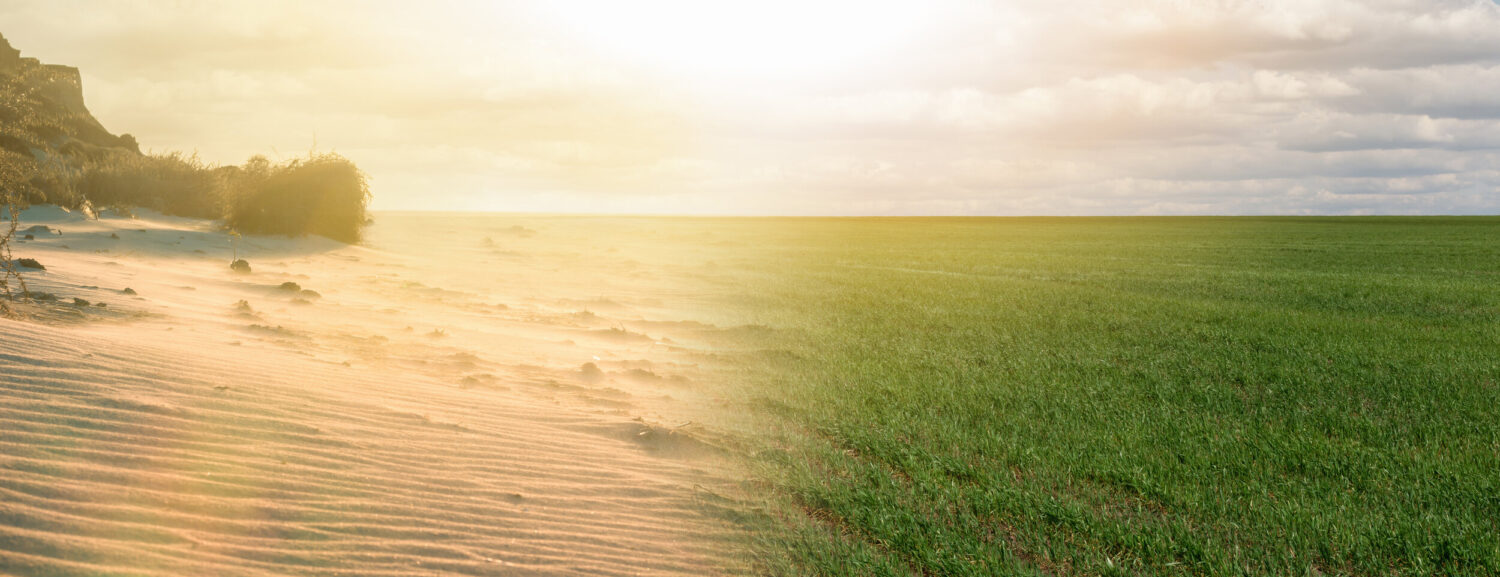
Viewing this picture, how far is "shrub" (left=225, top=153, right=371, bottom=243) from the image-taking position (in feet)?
65.0

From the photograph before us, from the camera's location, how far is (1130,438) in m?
Result: 6.29

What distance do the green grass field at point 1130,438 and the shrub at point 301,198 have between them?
1264cm

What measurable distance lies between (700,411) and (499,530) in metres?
3.20

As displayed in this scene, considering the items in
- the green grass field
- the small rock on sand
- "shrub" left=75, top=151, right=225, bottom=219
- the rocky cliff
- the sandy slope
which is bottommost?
the green grass field

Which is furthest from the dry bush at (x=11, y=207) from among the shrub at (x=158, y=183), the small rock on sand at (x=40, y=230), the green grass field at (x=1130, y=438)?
the green grass field at (x=1130, y=438)

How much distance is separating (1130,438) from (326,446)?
5.87 metres

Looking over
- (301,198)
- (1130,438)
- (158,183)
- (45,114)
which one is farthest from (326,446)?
(45,114)

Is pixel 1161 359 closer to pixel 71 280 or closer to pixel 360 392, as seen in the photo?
pixel 360 392

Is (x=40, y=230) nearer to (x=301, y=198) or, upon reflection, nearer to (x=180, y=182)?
(x=301, y=198)

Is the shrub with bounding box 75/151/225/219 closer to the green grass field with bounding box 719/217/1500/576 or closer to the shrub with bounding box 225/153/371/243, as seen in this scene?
the shrub with bounding box 225/153/371/243

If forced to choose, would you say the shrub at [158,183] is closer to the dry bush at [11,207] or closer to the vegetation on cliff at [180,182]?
the vegetation on cliff at [180,182]

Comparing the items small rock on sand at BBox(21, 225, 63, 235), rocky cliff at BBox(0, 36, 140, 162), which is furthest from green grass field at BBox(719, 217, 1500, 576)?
rocky cliff at BBox(0, 36, 140, 162)

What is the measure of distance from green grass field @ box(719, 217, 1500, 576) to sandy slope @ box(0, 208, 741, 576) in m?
0.97

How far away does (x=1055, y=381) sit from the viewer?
8.44 m
